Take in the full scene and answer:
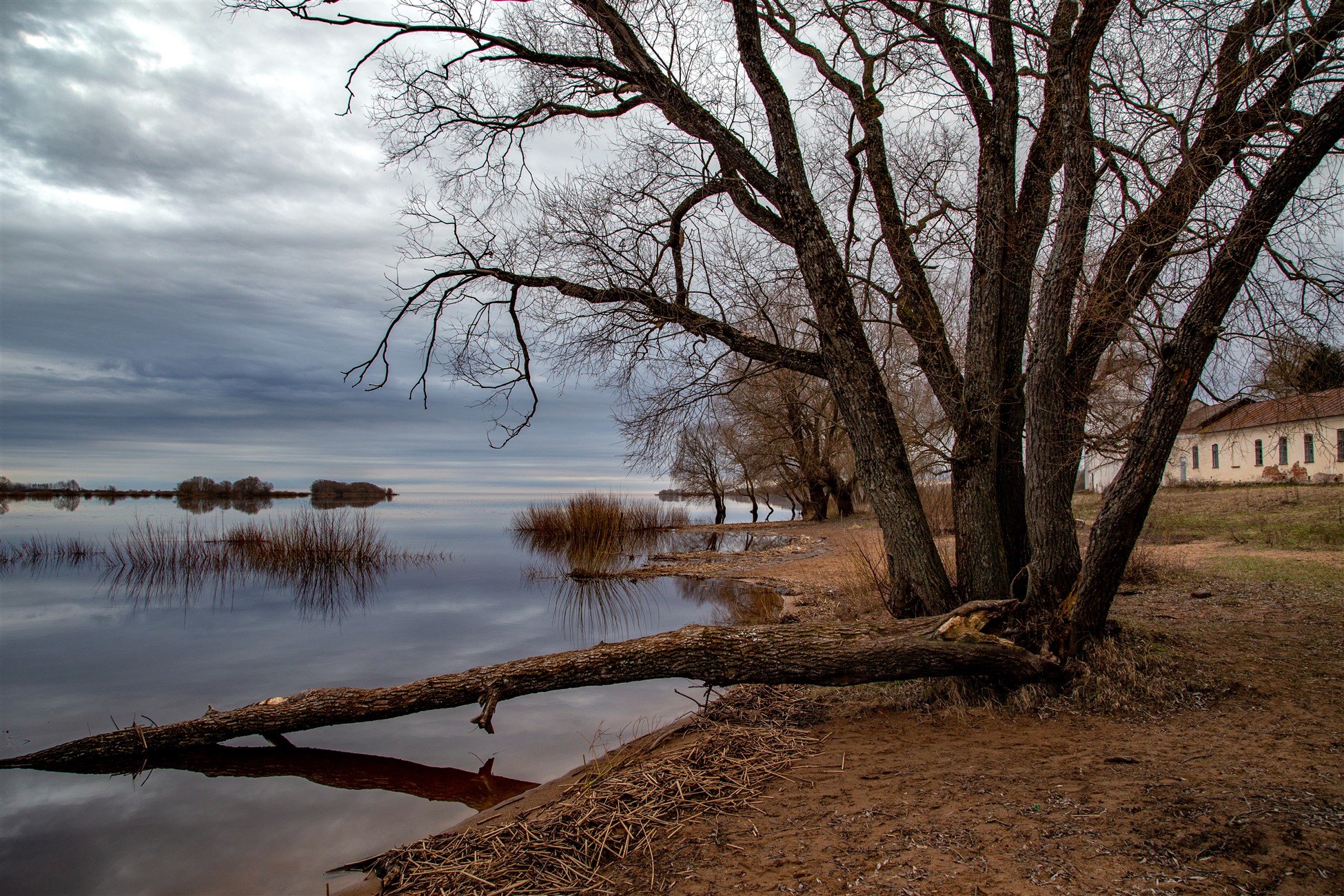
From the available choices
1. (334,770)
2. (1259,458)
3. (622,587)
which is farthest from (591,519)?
(1259,458)

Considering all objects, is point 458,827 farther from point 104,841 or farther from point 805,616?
point 805,616

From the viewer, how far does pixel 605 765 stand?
3.95 m

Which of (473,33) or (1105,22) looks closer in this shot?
(1105,22)

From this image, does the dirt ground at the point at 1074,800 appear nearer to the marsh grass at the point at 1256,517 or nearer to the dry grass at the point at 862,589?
the dry grass at the point at 862,589

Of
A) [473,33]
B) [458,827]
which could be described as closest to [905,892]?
[458,827]

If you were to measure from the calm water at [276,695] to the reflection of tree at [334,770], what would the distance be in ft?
0.07

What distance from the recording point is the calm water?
13.5 feet

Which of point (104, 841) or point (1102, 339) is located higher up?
point (1102, 339)

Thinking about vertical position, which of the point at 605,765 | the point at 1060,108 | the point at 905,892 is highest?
the point at 1060,108

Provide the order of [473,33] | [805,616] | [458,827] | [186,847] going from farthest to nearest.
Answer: [805,616]
[473,33]
[186,847]
[458,827]

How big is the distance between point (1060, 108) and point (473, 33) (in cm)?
473

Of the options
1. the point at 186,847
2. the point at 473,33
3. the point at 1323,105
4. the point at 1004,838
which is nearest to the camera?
the point at 1004,838

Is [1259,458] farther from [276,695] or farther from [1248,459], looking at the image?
[276,695]

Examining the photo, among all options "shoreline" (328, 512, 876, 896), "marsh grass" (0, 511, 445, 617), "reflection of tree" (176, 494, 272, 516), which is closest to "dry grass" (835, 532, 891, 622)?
"shoreline" (328, 512, 876, 896)
